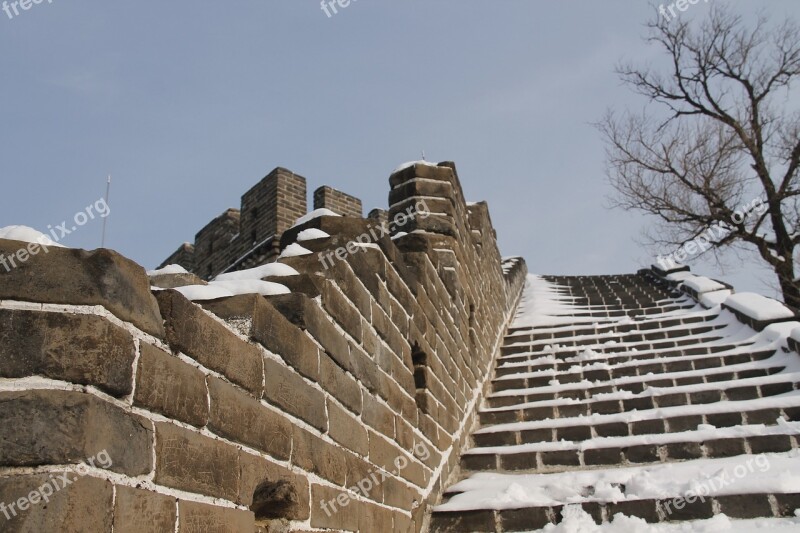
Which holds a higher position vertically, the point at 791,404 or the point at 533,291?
the point at 533,291

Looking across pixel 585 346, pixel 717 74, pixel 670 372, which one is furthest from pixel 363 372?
pixel 717 74

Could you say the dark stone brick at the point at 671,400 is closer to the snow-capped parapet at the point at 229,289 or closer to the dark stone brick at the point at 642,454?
the dark stone brick at the point at 642,454

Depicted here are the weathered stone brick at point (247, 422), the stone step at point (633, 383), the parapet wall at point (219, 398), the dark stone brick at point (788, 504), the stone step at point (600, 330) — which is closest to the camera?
the parapet wall at point (219, 398)

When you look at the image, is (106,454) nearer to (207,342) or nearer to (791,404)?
(207,342)

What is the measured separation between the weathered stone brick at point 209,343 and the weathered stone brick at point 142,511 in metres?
0.32

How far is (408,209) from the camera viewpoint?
4.49 meters

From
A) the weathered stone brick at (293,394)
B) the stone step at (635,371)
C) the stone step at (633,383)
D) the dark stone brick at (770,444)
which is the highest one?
the stone step at (635,371)

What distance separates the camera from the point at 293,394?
6.47 ft

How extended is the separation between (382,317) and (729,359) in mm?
3567

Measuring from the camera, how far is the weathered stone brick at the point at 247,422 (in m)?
1.57

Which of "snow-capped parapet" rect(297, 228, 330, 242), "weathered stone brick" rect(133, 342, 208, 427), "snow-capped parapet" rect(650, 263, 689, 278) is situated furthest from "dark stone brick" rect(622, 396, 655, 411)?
"snow-capped parapet" rect(650, 263, 689, 278)

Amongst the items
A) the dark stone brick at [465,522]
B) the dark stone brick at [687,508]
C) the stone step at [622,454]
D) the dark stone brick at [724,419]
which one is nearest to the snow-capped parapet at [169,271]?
the dark stone brick at [465,522]

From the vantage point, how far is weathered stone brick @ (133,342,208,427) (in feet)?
4.32

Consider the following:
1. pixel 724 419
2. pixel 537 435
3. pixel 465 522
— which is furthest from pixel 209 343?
pixel 724 419
